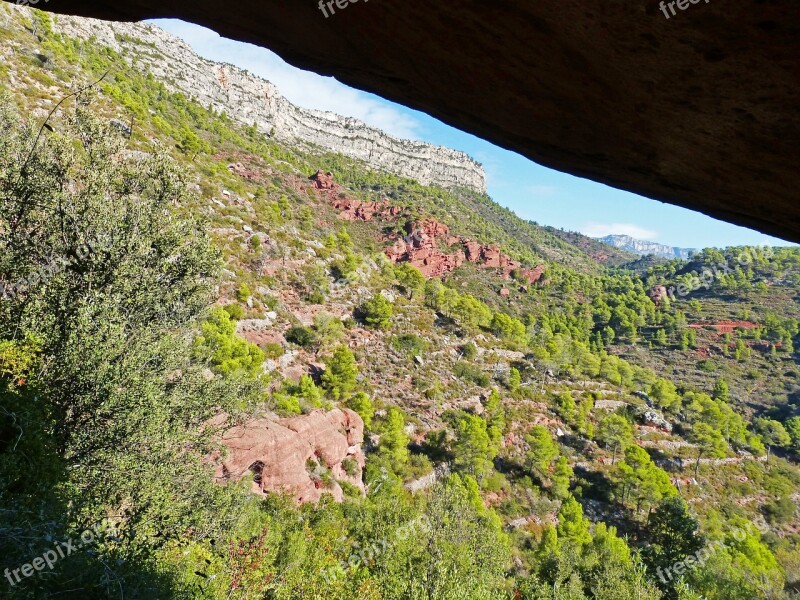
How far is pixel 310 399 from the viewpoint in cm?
3697

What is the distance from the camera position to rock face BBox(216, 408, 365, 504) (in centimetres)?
2389

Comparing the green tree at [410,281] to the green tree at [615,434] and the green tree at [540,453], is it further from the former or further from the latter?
the green tree at [615,434]

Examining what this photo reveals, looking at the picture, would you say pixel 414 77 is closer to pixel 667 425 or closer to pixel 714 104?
pixel 714 104

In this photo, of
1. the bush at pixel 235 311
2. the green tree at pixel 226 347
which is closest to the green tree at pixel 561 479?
the green tree at pixel 226 347

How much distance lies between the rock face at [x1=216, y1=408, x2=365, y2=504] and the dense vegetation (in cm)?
130

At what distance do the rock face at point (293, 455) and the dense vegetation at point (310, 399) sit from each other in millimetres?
1298

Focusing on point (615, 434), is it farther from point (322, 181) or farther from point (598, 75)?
point (322, 181)

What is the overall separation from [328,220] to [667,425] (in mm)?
78988

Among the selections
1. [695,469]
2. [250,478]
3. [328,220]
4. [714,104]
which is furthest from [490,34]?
[328,220]

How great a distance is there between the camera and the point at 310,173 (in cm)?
11900

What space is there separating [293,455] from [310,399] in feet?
34.5

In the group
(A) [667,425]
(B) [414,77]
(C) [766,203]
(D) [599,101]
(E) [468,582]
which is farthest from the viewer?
(A) [667,425]

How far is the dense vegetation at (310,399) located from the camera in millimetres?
13227

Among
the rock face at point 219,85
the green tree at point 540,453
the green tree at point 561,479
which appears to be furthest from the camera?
the rock face at point 219,85
